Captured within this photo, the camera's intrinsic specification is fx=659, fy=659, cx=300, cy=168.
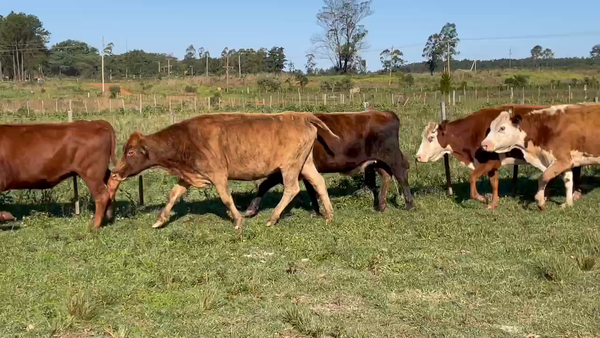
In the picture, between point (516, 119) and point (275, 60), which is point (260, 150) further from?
point (275, 60)

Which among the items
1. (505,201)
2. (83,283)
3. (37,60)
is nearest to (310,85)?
(37,60)

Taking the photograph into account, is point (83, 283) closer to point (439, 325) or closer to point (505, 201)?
point (439, 325)

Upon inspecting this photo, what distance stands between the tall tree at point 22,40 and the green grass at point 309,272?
294 feet

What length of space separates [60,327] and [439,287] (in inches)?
142

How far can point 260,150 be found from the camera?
Result: 9.75m

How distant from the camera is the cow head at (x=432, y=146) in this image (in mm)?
11930

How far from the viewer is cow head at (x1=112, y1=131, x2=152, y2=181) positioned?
978 cm

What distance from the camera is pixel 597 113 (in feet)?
35.1

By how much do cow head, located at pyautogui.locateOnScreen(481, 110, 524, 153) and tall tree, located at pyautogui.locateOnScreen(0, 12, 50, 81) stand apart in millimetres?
91991

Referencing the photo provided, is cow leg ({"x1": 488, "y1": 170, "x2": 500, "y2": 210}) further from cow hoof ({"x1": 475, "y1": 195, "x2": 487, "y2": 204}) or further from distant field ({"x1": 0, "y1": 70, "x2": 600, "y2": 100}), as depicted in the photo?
distant field ({"x1": 0, "y1": 70, "x2": 600, "y2": 100})

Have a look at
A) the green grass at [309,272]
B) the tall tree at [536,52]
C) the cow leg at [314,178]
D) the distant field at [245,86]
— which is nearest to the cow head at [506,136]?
the green grass at [309,272]

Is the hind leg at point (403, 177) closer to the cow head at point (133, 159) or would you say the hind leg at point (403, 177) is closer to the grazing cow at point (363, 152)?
the grazing cow at point (363, 152)

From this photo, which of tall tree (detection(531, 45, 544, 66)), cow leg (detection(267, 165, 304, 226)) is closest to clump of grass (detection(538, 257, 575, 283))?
cow leg (detection(267, 165, 304, 226))

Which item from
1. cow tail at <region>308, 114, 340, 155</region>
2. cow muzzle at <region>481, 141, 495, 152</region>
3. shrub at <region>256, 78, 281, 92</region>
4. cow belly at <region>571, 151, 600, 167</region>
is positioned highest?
shrub at <region>256, 78, 281, 92</region>
